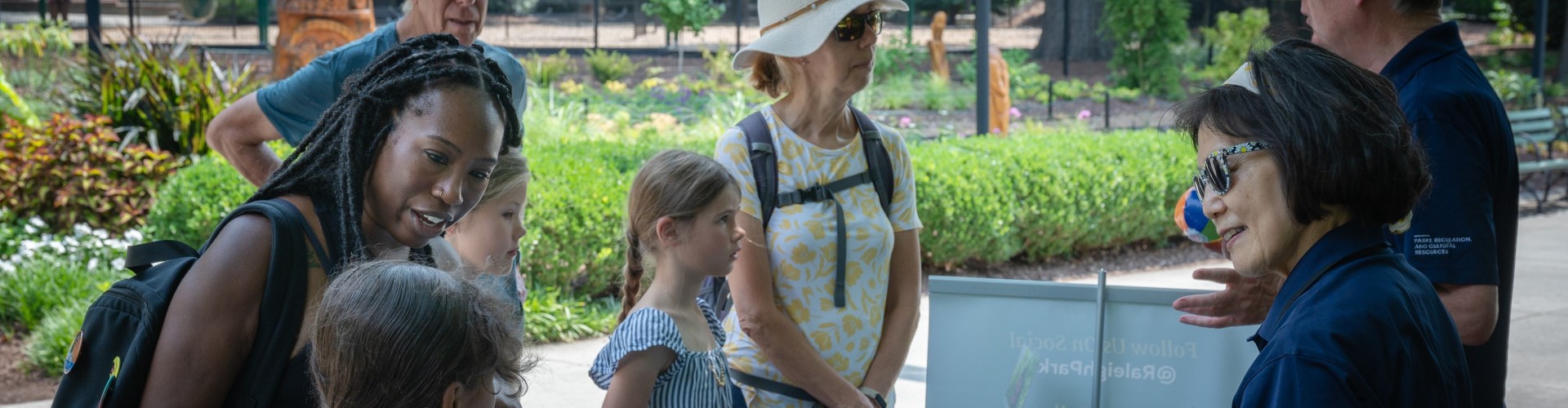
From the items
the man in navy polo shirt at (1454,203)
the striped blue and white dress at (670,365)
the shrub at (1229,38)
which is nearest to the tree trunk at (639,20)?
the shrub at (1229,38)

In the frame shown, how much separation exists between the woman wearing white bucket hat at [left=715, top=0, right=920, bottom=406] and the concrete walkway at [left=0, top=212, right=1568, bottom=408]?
125cm

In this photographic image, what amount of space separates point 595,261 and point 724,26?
43.7 ft

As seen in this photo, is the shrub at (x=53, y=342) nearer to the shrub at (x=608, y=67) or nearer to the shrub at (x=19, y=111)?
the shrub at (x=19, y=111)

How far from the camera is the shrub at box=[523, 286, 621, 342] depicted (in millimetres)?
6449

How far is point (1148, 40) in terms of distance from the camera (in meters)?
18.6

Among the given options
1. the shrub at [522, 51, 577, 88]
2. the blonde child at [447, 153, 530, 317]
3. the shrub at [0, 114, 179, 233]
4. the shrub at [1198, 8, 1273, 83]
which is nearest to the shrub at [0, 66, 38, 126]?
the shrub at [0, 114, 179, 233]

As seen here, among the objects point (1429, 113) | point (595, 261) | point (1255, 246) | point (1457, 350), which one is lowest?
point (595, 261)

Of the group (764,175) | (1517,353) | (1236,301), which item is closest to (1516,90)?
(1517,353)

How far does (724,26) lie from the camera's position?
19.9 meters

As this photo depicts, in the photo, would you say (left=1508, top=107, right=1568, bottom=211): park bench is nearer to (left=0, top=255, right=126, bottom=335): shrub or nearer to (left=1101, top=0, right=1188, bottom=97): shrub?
(left=1101, top=0, right=1188, bottom=97): shrub

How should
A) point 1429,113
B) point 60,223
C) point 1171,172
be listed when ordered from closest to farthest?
point 1429,113
point 60,223
point 1171,172

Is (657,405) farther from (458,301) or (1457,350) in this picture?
(1457,350)

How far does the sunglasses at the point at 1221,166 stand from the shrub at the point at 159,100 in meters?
7.88

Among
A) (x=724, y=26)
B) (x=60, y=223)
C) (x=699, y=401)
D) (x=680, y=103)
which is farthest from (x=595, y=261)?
(x=724, y=26)
